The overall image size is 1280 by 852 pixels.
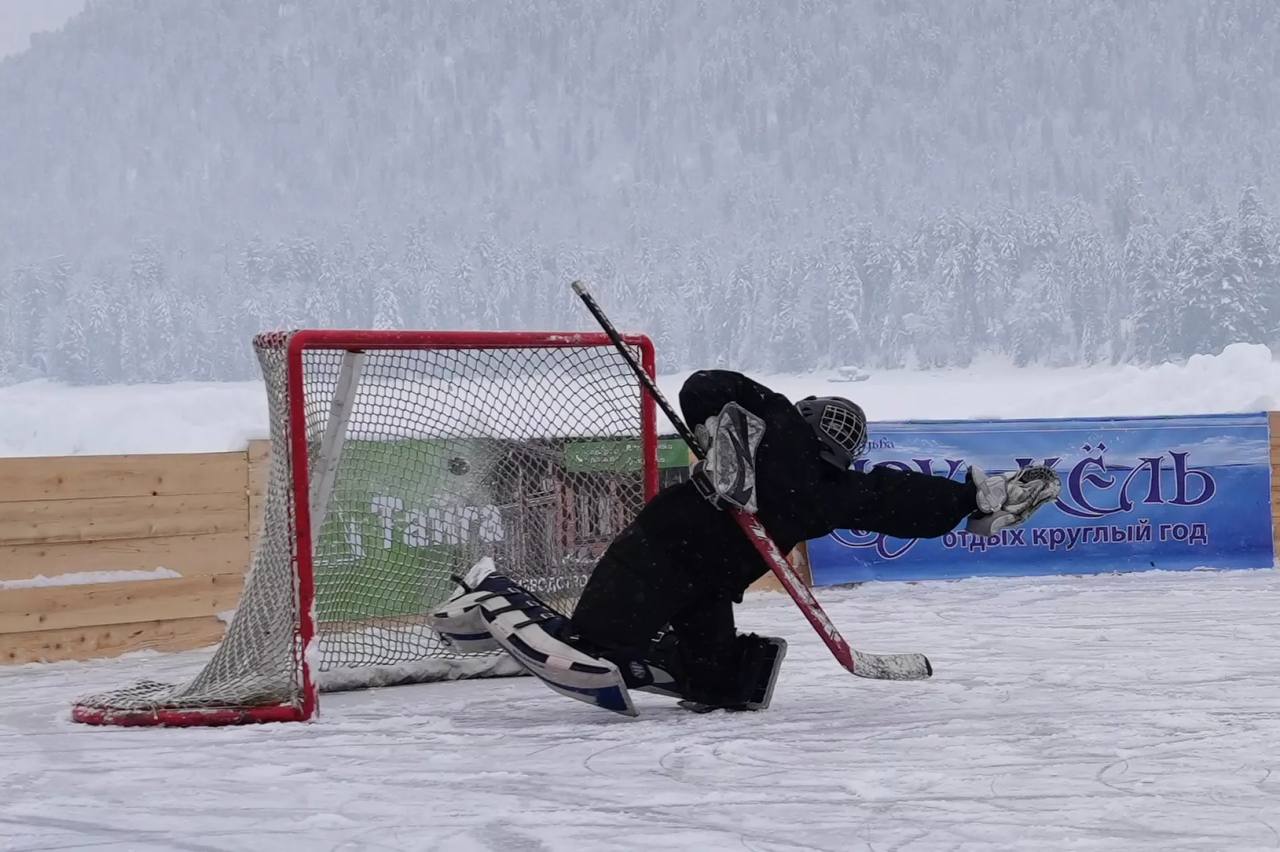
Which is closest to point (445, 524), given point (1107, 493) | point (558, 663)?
point (558, 663)

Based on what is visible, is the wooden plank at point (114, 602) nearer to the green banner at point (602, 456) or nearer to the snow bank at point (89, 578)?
the snow bank at point (89, 578)

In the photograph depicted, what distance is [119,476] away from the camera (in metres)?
6.09

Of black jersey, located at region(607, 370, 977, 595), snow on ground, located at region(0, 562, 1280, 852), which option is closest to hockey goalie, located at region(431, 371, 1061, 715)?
black jersey, located at region(607, 370, 977, 595)

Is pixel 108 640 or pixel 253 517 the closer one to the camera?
pixel 108 640

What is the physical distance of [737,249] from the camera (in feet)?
226

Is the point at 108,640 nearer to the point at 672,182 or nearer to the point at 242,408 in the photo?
the point at 242,408

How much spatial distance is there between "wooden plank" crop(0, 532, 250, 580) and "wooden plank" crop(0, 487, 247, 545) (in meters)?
0.03

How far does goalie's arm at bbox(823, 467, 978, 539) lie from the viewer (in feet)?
12.3

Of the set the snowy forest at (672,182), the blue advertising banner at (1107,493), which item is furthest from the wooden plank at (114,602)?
the snowy forest at (672,182)

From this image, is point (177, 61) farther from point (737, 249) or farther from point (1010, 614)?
point (1010, 614)

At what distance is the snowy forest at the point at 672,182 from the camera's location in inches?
2391

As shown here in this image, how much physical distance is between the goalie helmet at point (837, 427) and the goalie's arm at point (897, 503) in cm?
6

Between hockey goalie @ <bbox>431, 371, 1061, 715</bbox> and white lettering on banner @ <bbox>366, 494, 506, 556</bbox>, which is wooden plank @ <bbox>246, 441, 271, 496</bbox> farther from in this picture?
hockey goalie @ <bbox>431, 371, 1061, 715</bbox>

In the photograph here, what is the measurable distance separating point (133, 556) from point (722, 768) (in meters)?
3.86
